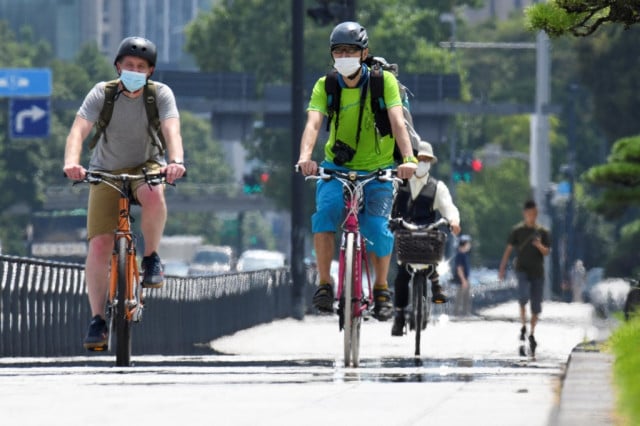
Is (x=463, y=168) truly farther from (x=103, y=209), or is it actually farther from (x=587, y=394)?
(x=587, y=394)

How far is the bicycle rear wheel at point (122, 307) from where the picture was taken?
38.5 feet

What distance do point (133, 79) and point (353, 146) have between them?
4.22 ft

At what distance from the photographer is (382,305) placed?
12.1 metres

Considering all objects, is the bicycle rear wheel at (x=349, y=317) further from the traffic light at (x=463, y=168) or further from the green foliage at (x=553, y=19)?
the traffic light at (x=463, y=168)

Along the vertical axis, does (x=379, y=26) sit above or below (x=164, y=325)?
above

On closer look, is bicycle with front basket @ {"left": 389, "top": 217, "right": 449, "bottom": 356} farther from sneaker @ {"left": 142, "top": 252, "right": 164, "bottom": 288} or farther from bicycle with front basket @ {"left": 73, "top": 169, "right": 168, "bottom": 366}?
bicycle with front basket @ {"left": 73, "top": 169, "right": 168, "bottom": 366}

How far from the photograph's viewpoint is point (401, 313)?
15.8 meters

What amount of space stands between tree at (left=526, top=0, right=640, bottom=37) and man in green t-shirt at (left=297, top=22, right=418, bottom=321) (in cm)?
88

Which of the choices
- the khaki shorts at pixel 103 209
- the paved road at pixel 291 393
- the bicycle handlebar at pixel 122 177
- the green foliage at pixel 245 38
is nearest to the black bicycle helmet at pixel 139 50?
the bicycle handlebar at pixel 122 177

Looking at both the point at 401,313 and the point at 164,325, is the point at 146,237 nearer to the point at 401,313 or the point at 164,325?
the point at 401,313

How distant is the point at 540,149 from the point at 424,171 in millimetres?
45011

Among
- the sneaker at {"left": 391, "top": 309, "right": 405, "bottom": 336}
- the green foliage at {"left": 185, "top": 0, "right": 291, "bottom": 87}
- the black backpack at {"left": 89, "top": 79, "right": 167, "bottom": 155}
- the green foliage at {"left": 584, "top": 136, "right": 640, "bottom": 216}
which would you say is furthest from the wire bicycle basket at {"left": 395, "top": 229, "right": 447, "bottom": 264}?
the green foliage at {"left": 185, "top": 0, "right": 291, "bottom": 87}

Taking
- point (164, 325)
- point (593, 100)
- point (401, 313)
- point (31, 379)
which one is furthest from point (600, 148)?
point (31, 379)

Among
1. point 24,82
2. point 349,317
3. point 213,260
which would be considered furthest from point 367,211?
point 213,260
